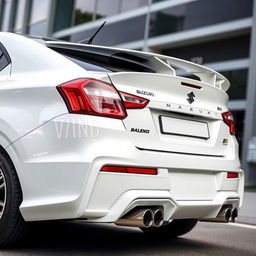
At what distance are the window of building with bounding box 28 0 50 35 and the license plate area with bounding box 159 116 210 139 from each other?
905 inches

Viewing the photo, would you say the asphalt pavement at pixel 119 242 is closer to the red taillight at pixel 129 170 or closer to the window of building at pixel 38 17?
the red taillight at pixel 129 170

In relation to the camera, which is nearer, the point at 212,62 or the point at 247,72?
the point at 247,72

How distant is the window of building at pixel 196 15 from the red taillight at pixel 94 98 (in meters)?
14.0

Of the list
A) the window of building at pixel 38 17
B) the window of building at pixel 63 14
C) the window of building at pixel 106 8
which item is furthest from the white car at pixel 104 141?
the window of building at pixel 38 17

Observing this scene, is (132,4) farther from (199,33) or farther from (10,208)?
(10,208)

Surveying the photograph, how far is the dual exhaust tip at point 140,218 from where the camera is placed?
3645 millimetres

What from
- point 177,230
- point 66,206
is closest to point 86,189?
point 66,206

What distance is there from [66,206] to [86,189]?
18 centimetres

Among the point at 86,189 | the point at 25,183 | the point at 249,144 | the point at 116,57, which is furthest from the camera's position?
the point at 249,144

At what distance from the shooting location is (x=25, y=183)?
147 inches

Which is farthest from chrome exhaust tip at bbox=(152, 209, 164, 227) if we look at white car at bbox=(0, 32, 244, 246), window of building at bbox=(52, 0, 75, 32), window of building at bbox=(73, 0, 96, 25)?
window of building at bbox=(52, 0, 75, 32)

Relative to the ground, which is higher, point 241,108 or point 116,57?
point 116,57

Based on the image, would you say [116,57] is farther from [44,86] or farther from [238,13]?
[238,13]

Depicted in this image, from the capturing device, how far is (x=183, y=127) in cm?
407
